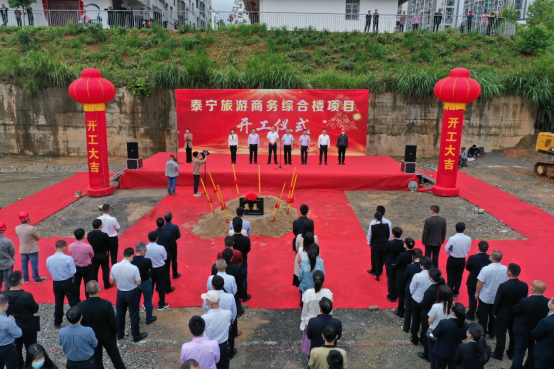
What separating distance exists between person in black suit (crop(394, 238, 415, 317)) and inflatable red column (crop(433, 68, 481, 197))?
756cm

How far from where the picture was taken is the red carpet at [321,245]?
721cm

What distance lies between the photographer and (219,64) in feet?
70.6

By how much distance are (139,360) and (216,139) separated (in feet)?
42.0

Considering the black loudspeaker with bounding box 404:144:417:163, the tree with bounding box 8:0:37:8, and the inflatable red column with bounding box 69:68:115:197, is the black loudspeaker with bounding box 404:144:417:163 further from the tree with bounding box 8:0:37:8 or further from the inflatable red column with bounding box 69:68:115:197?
the tree with bounding box 8:0:37:8

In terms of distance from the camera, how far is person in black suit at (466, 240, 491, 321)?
6.02m

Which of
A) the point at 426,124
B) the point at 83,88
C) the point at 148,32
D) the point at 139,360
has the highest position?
the point at 148,32

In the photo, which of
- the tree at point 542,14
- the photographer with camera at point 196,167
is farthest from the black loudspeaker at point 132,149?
the tree at point 542,14

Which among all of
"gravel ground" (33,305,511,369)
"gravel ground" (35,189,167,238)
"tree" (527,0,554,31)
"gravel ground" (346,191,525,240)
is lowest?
"gravel ground" (35,189,167,238)

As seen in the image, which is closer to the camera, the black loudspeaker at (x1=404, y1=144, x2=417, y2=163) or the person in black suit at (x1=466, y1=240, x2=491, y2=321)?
the person in black suit at (x1=466, y1=240, x2=491, y2=321)

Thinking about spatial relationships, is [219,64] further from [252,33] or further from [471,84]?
[471,84]

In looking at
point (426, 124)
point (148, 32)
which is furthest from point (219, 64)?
point (426, 124)

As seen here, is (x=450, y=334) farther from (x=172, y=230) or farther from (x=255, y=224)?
(x=255, y=224)

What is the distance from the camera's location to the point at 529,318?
486cm

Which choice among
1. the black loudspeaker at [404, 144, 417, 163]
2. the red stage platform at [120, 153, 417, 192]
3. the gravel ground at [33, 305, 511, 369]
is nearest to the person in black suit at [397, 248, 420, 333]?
the gravel ground at [33, 305, 511, 369]
